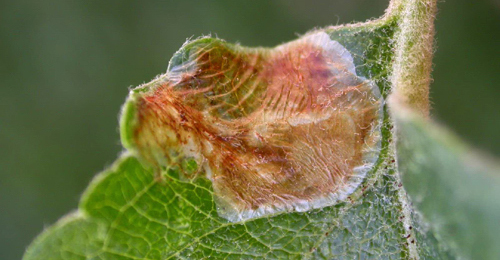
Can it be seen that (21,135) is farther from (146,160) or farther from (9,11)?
(146,160)

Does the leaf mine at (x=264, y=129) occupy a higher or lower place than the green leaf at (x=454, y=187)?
higher

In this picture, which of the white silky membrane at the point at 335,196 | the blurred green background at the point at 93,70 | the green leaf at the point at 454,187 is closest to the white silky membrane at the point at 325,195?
the white silky membrane at the point at 335,196

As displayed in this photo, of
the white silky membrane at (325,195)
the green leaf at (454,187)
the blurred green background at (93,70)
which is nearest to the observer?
the green leaf at (454,187)

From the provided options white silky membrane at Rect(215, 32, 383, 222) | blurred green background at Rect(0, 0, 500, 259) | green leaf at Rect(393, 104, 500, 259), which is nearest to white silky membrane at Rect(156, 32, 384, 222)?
white silky membrane at Rect(215, 32, 383, 222)

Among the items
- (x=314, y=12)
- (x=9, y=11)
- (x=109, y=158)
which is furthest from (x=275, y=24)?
(x=9, y=11)

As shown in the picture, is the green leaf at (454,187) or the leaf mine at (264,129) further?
the leaf mine at (264,129)

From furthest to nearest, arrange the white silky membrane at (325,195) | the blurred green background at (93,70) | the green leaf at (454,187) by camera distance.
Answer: the blurred green background at (93,70) < the white silky membrane at (325,195) < the green leaf at (454,187)

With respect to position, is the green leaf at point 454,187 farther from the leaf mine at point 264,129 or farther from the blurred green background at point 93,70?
the blurred green background at point 93,70

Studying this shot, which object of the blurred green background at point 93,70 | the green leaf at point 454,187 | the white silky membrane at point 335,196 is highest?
the blurred green background at point 93,70
